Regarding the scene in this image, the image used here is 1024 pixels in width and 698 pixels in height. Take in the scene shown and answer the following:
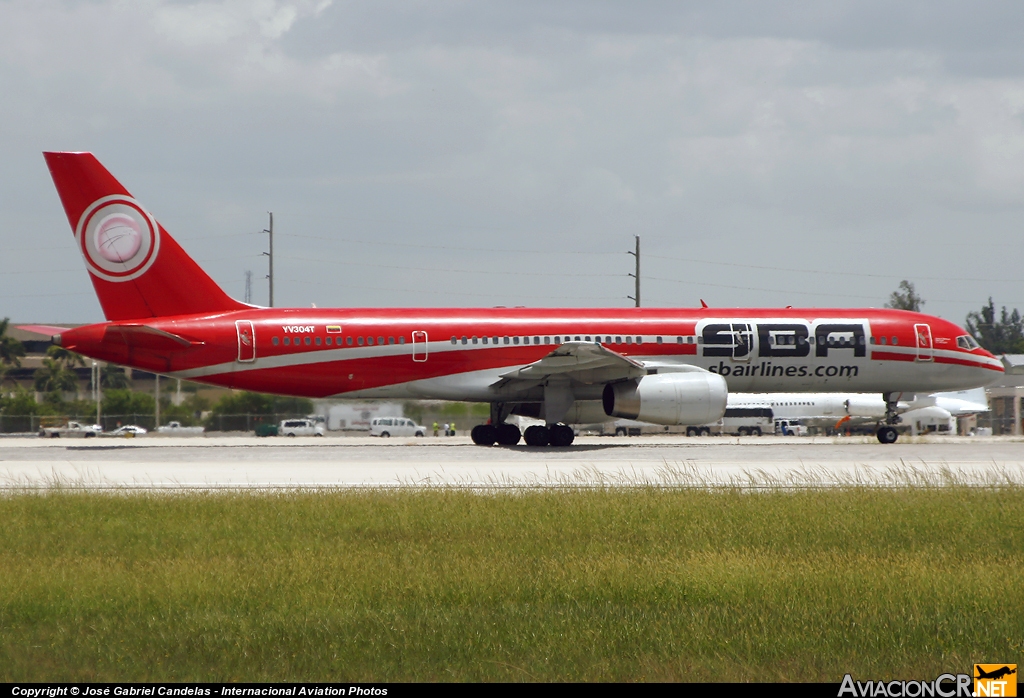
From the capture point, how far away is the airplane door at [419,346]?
30.0m

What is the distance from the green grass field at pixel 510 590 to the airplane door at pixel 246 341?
47.8 feet

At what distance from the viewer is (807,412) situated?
63062mm

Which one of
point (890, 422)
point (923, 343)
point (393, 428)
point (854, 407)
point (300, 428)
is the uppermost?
point (923, 343)

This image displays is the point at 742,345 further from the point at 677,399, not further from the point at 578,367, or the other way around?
the point at 578,367

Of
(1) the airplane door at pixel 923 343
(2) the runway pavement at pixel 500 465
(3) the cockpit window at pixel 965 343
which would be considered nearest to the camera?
(2) the runway pavement at pixel 500 465

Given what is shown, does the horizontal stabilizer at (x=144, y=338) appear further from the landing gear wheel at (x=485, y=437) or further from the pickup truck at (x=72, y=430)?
the pickup truck at (x=72, y=430)

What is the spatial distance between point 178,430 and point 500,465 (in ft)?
116

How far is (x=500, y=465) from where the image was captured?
22609 millimetres

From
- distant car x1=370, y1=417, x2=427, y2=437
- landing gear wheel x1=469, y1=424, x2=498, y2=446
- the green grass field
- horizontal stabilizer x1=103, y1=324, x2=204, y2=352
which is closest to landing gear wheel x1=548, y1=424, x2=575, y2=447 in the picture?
landing gear wheel x1=469, y1=424, x2=498, y2=446

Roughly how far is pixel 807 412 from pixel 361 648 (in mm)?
59122

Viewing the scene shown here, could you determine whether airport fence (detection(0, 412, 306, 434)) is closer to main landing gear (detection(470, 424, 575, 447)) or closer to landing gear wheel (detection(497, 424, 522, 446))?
main landing gear (detection(470, 424, 575, 447))

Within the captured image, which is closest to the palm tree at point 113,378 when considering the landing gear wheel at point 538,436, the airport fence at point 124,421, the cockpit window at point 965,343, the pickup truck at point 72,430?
the airport fence at point 124,421

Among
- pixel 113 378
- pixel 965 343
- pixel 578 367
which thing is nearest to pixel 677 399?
pixel 578 367

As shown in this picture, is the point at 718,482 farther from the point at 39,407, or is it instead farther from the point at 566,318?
the point at 39,407
